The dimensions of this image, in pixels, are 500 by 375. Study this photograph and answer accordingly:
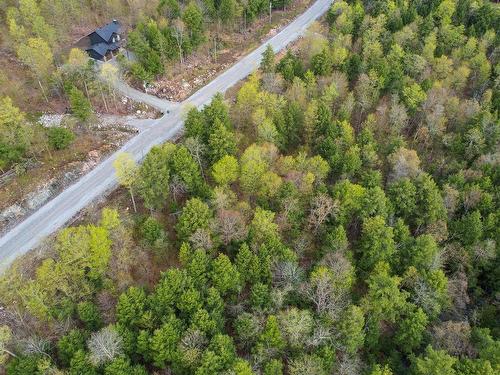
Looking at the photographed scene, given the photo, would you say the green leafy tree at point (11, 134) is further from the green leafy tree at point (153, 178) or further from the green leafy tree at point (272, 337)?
the green leafy tree at point (272, 337)

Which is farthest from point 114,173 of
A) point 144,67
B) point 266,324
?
point 266,324

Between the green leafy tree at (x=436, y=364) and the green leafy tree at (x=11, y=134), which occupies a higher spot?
the green leafy tree at (x=11, y=134)

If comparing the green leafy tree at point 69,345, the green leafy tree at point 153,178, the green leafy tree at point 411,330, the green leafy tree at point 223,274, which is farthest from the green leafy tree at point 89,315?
the green leafy tree at point 411,330

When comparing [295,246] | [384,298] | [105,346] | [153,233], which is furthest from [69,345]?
[384,298]

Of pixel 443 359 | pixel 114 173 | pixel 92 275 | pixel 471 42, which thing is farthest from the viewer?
pixel 471 42

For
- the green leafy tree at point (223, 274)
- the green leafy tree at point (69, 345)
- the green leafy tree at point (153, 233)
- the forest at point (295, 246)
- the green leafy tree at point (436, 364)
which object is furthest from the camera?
the green leafy tree at point (153, 233)

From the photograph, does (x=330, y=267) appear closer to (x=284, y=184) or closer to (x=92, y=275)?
(x=284, y=184)

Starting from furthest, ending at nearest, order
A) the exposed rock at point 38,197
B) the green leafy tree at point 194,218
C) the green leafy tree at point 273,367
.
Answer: the exposed rock at point 38,197 < the green leafy tree at point 194,218 < the green leafy tree at point 273,367

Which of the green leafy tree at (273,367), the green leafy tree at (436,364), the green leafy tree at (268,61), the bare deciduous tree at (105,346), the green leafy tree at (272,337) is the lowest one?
the green leafy tree at (436,364)
